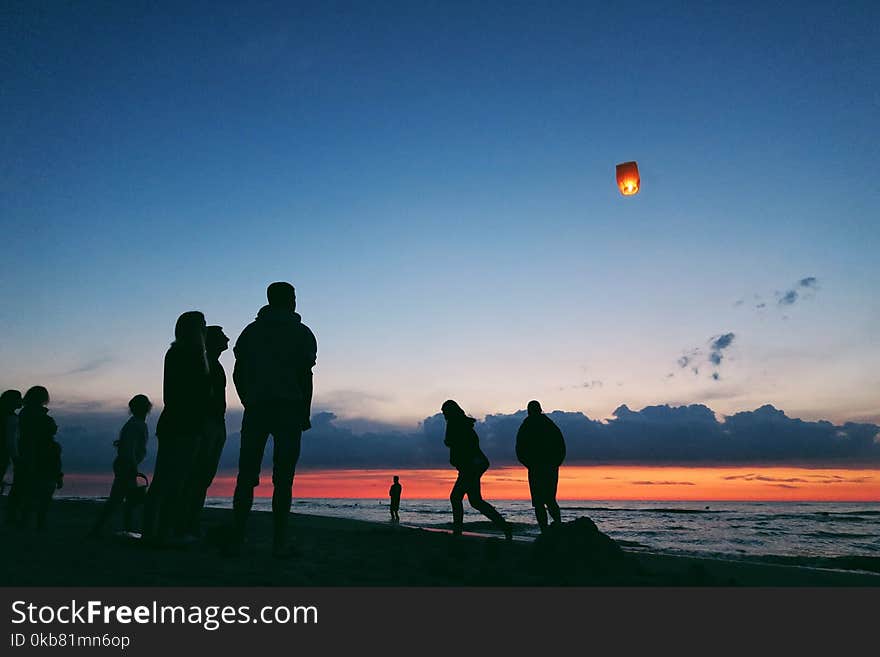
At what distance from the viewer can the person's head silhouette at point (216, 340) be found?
19.7 feet

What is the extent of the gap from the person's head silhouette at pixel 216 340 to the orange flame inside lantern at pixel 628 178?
766 centimetres

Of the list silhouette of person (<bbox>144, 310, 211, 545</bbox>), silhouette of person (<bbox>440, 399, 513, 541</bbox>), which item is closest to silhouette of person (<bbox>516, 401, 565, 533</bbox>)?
silhouette of person (<bbox>440, 399, 513, 541</bbox>)

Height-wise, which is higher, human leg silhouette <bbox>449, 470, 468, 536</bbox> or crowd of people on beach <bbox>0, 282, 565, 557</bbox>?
crowd of people on beach <bbox>0, 282, 565, 557</bbox>

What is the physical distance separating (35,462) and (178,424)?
4.91 m

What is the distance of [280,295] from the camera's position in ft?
15.8

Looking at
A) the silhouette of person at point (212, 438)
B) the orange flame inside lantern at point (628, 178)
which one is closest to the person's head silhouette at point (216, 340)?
the silhouette of person at point (212, 438)

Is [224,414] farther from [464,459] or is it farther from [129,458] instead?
[464,459]

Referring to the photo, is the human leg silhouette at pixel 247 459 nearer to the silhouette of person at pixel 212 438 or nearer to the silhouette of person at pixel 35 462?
the silhouette of person at pixel 212 438

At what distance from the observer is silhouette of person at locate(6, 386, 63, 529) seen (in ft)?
25.7

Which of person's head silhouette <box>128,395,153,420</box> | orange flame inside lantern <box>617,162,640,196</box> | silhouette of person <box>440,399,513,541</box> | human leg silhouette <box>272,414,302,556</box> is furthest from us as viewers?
orange flame inside lantern <box>617,162,640,196</box>

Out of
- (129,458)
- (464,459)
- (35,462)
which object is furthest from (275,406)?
(35,462)

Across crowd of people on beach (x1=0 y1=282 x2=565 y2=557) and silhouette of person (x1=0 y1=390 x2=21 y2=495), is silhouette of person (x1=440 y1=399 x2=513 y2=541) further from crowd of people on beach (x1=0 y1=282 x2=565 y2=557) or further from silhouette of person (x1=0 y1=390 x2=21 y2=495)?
silhouette of person (x1=0 y1=390 x2=21 y2=495)

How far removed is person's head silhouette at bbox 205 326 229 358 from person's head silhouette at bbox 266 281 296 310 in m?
1.59
